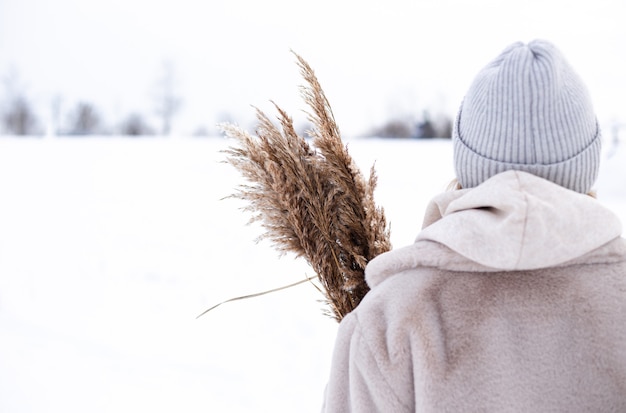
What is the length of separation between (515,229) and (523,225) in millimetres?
15

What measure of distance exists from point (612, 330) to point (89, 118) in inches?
1587

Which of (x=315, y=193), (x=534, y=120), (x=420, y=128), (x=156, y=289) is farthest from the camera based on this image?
(x=420, y=128)

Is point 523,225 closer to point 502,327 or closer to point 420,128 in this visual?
point 502,327

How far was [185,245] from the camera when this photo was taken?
9047 mm

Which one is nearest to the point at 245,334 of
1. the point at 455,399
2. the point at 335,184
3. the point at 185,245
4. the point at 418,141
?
the point at 185,245

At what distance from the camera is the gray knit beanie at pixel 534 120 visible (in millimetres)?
1103

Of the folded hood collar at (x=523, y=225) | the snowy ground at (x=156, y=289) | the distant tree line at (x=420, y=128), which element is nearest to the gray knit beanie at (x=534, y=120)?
the folded hood collar at (x=523, y=225)

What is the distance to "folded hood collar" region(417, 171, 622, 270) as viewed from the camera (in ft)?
3.28

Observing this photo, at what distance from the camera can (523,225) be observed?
39.0 inches

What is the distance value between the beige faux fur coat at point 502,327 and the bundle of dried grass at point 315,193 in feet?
1.51

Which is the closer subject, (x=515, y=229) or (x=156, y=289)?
(x=515, y=229)

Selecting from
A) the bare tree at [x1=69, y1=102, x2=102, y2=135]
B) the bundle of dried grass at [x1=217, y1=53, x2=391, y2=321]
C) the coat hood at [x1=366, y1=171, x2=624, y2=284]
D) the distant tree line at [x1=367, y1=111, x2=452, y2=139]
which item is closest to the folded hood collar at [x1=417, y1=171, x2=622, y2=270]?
the coat hood at [x1=366, y1=171, x2=624, y2=284]

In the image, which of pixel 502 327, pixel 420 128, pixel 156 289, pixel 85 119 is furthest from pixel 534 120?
pixel 85 119

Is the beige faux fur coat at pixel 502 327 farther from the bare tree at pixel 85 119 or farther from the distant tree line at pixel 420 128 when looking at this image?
the bare tree at pixel 85 119
